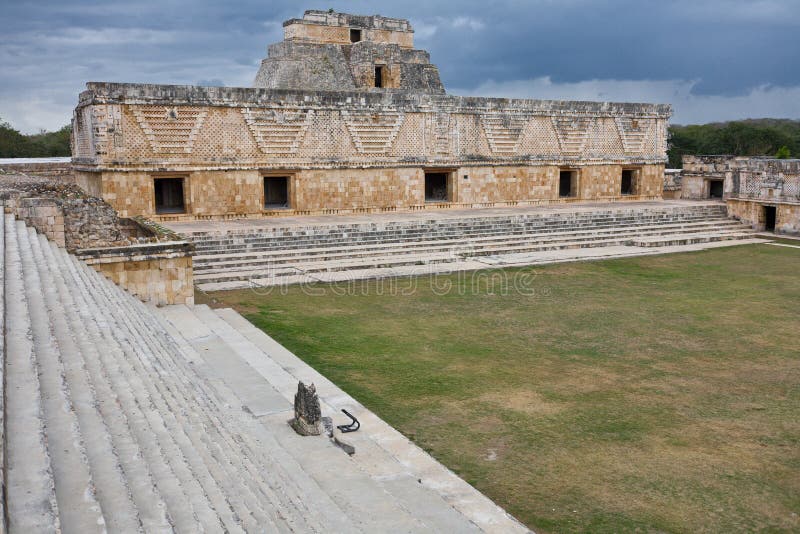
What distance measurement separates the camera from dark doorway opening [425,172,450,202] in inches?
797

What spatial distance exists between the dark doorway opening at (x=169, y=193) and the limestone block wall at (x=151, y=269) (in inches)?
313

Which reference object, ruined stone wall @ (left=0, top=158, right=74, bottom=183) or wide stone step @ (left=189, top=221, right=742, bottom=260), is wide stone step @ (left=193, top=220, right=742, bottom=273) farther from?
ruined stone wall @ (left=0, top=158, right=74, bottom=183)

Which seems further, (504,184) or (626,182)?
(626,182)

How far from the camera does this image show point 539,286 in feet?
37.8

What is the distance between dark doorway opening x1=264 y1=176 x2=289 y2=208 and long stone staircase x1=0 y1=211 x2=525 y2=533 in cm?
1137

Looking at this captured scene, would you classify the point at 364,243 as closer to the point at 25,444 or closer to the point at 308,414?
Result: the point at 308,414

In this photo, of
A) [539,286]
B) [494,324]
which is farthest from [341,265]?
[494,324]

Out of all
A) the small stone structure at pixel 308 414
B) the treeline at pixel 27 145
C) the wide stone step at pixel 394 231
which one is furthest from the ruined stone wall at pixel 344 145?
the treeline at pixel 27 145

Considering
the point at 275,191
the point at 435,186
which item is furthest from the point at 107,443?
the point at 435,186

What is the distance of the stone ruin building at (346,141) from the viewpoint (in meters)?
15.3

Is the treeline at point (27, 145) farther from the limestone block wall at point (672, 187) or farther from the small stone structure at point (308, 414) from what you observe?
the small stone structure at point (308, 414)

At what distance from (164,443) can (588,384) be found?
4.56 meters

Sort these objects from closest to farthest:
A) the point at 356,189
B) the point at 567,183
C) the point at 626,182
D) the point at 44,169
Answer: the point at 356,189
the point at 44,169
the point at 567,183
the point at 626,182

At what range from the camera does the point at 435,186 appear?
20.7m
